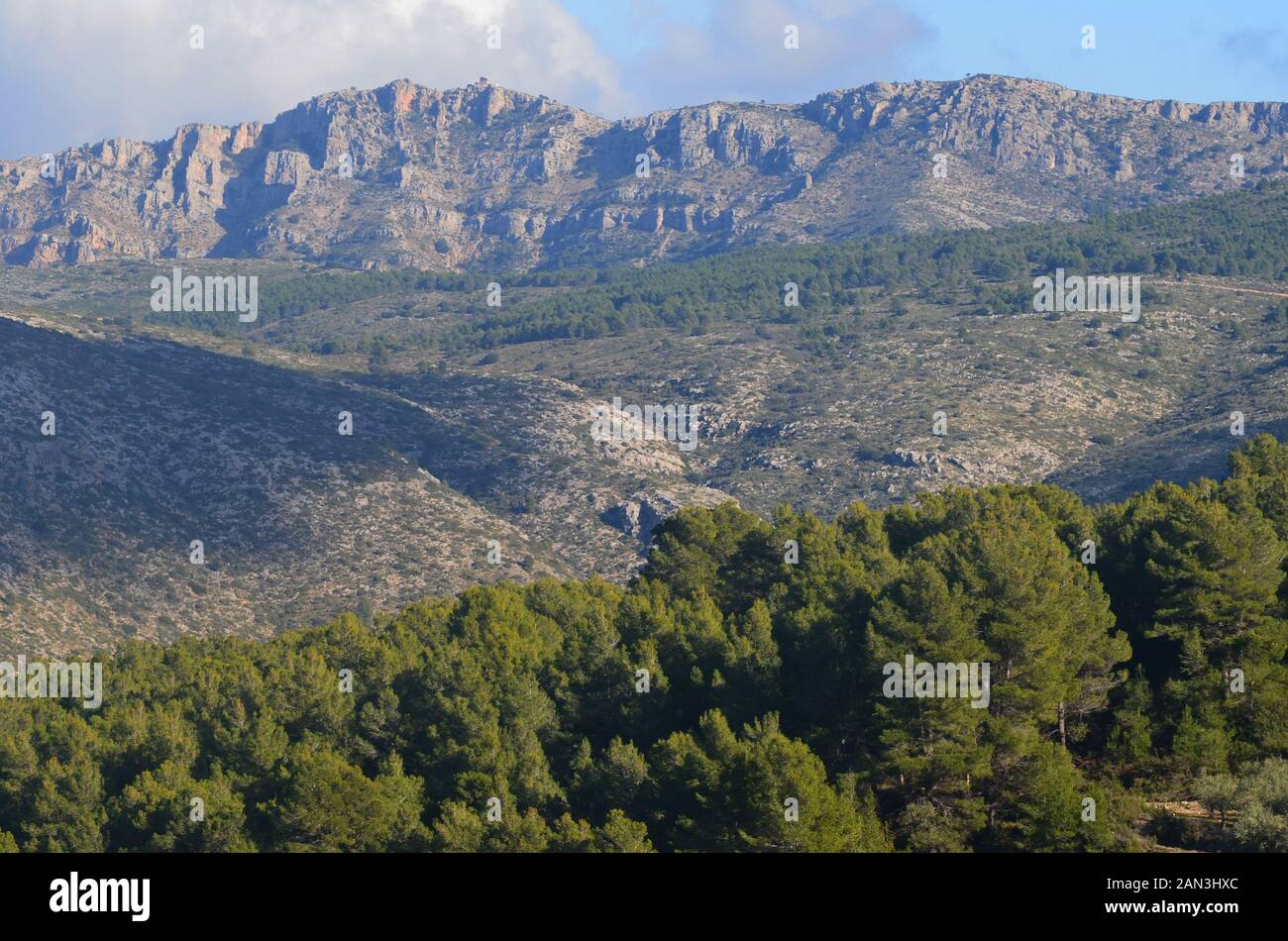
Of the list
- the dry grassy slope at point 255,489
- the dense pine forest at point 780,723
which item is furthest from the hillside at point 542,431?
the dense pine forest at point 780,723

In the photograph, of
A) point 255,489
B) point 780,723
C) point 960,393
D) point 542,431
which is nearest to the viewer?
point 780,723

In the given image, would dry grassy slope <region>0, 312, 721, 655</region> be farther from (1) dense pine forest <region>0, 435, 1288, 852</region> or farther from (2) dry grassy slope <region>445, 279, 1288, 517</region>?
(1) dense pine forest <region>0, 435, 1288, 852</region>

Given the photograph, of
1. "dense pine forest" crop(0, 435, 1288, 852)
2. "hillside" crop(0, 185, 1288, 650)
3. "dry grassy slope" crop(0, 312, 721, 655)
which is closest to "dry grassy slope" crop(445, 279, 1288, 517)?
"hillside" crop(0, 185, 1288, 650)

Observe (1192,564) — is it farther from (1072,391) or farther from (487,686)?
(1072,391)

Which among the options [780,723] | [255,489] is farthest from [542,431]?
[780,723]

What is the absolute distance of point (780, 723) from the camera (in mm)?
51406

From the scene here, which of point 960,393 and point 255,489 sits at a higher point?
point 960,393

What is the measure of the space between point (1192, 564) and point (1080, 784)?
9986mm

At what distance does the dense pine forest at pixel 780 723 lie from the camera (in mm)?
44812

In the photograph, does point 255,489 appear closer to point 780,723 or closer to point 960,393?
point 960,393

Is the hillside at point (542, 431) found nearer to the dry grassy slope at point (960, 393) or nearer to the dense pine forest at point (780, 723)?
the dry grassy slope at point (960, 393)

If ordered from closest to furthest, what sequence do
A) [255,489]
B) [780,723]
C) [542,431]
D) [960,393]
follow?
[780,723]
[255,489]
[542,431]
[960,393]

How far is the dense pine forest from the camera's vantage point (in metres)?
44.8

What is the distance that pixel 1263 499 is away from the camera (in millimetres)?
63250
